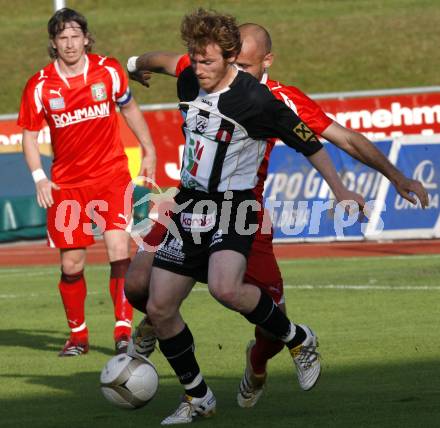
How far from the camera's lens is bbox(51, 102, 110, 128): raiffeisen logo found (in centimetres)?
920

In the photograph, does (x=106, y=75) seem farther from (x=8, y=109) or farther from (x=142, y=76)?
(x=8, y=109)

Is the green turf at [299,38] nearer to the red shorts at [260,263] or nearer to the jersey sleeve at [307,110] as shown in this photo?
the jersey sleeve at [307,110]

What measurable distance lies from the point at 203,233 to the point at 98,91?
3.06 meters

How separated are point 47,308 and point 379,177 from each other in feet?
23.0

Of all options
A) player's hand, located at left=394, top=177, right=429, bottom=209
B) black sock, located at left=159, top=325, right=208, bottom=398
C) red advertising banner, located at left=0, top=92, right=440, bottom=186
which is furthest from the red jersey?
red advertising banner, located at left=0, top=92, right=440, bottom=186

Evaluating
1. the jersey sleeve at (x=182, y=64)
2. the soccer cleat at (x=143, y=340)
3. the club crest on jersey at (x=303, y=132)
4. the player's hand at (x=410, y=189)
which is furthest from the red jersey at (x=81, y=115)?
the player's hand at (x=410, y=189)

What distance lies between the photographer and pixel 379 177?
17797 mm

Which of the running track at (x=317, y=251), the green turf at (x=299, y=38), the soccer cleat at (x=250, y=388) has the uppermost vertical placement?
the soccer cleat at (x=250, y=388)

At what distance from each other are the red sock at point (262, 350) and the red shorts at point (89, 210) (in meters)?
2.59

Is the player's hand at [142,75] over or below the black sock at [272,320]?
over

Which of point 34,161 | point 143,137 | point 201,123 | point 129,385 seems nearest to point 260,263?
point 201,123

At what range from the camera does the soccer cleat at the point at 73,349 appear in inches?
357

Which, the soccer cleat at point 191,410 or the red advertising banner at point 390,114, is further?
the red advertising banner at point 390,114

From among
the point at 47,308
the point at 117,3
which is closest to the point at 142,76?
the point at 47,308
